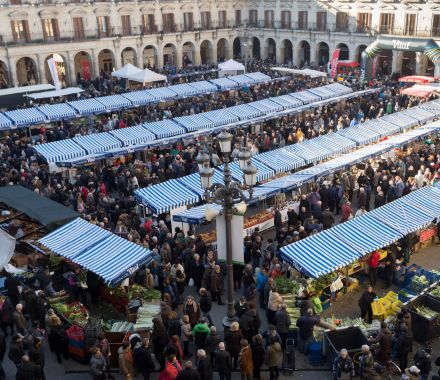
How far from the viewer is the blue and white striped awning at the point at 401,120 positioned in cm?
2161

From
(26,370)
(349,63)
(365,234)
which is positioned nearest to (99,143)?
(365,234)

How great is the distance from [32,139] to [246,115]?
9779 millimetres

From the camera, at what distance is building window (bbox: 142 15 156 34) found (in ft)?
141

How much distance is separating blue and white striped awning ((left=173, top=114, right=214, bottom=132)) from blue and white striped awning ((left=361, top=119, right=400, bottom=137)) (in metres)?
6.63

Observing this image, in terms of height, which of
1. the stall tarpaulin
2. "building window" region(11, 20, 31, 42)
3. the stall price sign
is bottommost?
the stall price sign

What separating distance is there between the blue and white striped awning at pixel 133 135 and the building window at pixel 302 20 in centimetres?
2760

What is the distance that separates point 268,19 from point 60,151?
3325 centimetres

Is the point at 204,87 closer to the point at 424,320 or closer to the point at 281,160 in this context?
the point at 281,160

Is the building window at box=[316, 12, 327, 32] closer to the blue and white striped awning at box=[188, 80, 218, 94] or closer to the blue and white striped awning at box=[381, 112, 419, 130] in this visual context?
the blue and white striped awning at box=[188, 80, 218, 94]

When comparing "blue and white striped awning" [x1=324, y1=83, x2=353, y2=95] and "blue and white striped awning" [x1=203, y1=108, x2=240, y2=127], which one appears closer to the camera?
"blue and white striped awning" [x1=203, y1=108, x2=240, y2=127]

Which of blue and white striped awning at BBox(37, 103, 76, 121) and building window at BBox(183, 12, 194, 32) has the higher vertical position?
building window at BBox(183, 12, 194, 32)

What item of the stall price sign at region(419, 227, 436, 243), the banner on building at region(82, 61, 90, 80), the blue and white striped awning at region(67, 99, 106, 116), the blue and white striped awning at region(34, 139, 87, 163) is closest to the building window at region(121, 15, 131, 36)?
the banner on building at region(82, 61, 90, 80)

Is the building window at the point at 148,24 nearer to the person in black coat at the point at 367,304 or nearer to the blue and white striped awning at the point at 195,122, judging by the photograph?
the blue and white striped awning at the point at 195,122

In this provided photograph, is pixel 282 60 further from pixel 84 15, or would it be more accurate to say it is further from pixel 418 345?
pixel 418 345
